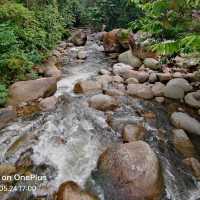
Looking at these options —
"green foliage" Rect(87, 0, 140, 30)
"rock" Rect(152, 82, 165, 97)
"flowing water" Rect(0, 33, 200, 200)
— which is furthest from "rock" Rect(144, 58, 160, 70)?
"green foliage" Rect(87, 0, 140, 30)

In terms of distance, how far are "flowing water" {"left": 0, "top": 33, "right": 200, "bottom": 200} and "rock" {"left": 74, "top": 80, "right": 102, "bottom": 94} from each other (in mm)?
297

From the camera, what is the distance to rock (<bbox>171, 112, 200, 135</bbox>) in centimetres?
548

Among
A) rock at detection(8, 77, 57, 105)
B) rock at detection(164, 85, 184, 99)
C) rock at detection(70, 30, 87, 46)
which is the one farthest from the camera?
rock at detection(70, 30, 87, 46)

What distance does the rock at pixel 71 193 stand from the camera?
3.50 meters

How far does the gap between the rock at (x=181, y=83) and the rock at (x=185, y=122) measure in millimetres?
1511

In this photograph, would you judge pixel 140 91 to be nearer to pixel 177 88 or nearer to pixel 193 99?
pixel 177 88

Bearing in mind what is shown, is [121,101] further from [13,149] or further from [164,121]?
[13,149]

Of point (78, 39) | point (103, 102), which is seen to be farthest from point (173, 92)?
point (78, 39)

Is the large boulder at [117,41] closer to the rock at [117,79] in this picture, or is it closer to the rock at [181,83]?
the rock at [117,79]

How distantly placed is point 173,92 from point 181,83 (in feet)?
1.81

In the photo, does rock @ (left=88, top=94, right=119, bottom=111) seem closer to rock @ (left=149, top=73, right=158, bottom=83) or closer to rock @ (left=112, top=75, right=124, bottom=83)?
rock @ (left=112, top=75, right=124, bottom=83)

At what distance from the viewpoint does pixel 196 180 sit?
4.19 meters

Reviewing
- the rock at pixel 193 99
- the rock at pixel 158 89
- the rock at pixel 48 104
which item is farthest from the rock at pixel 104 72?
the rock at pixel 193 99

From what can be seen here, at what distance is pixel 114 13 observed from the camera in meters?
15.7
